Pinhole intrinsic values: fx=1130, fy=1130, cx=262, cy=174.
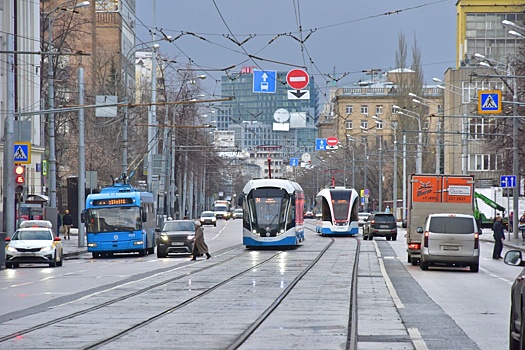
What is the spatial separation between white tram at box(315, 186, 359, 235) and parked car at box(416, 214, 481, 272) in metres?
35.6

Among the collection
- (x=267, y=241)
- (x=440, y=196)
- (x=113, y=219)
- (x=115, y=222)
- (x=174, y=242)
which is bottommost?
(x=267, y=241)

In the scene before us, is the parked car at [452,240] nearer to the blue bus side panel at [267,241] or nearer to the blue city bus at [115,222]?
the blue city bus at [115,222]

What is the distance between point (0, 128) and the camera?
183ft

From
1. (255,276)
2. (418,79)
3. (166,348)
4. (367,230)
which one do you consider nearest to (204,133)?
(418,79)

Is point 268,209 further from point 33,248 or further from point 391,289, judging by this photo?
point 391,289

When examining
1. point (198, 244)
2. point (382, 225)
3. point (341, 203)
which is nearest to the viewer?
point (198, 244)

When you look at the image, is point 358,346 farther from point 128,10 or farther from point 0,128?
point 128,10

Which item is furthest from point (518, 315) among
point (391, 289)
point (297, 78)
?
point (297, 78)

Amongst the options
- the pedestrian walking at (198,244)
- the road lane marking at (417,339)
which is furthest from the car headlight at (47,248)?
the road lane marking at (417,339)

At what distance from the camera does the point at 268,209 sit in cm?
4762

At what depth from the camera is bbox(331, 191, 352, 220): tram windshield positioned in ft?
222

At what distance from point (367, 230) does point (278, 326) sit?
5129cm

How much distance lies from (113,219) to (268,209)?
6.82 m

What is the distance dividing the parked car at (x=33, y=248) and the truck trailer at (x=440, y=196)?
11.9 metres
